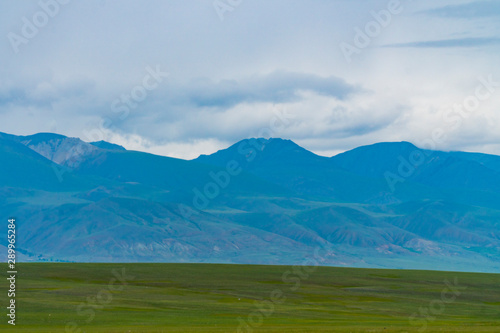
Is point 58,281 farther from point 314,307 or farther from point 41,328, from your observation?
point 41,328

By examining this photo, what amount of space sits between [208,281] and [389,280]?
140ft

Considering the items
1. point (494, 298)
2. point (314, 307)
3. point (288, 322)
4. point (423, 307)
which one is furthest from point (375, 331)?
point (494, 298)

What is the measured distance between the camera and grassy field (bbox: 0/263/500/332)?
2594 inches
